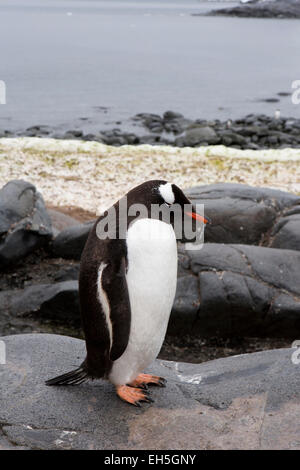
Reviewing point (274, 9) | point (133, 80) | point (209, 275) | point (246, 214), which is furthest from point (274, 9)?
point (209, 275)

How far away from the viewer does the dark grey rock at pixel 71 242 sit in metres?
7.79

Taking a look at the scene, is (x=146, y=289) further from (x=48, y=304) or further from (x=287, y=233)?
(x=287, y=233)

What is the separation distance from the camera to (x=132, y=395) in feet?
11.5

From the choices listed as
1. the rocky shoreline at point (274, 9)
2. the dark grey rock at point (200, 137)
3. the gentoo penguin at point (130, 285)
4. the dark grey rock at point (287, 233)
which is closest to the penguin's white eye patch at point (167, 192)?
the gentoo penguin at point (130, 285)

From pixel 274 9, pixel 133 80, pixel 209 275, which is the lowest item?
pixel 133 80

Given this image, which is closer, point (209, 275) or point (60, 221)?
point (209, 275)

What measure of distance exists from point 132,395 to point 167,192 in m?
1.20

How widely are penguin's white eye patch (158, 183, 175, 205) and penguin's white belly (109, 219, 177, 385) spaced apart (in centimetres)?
13

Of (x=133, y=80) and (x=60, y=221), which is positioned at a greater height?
(x=60, y=221)

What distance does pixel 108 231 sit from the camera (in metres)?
3.32

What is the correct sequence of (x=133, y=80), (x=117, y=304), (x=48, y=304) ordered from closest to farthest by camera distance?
(x=117, y=304), (x=48, y=304), (x=133, y=80)

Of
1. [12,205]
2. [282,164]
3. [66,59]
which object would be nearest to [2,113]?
[282,164]
